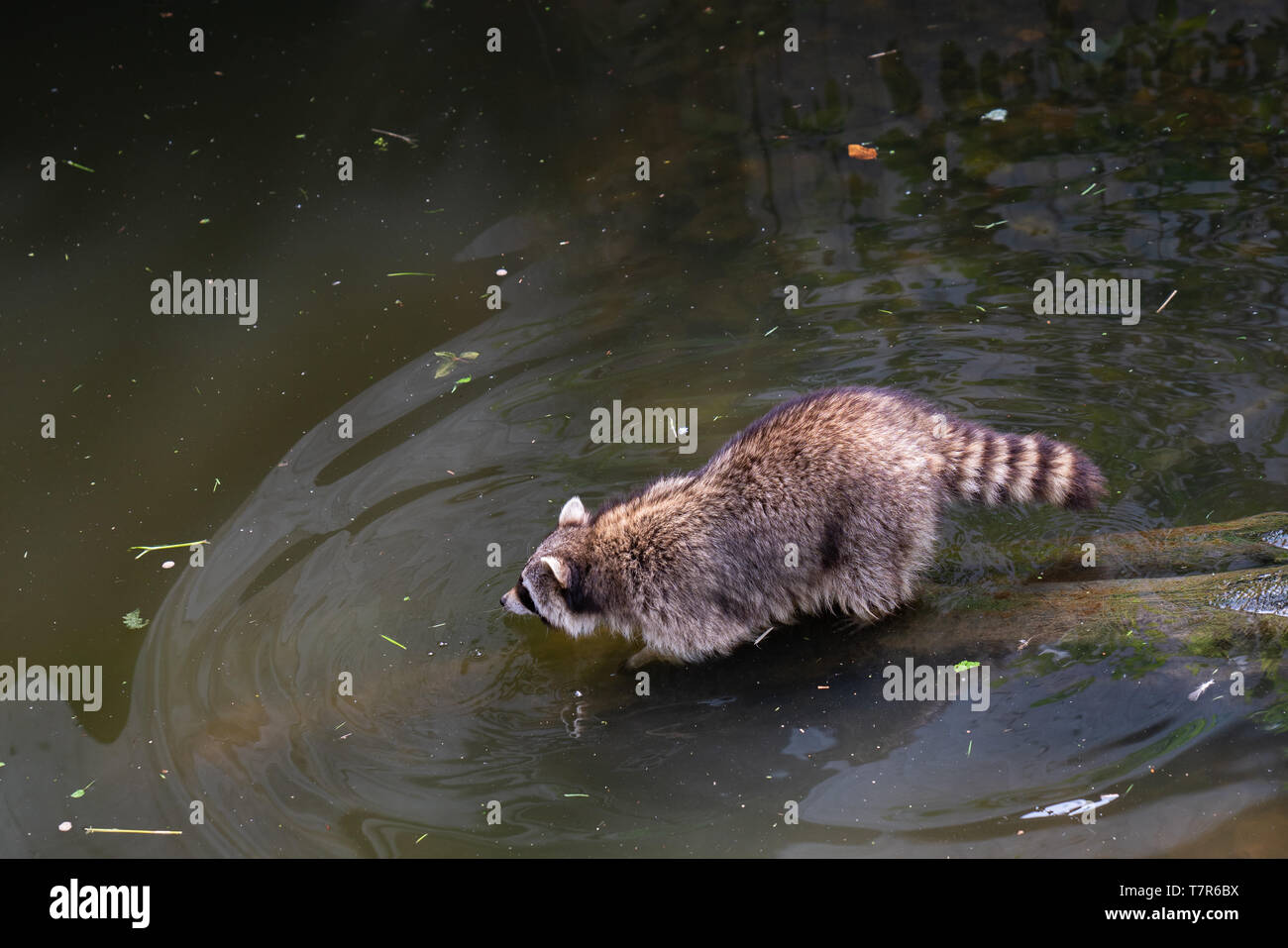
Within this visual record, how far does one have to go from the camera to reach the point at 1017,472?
488cm

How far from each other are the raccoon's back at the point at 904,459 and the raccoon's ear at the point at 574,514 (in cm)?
63

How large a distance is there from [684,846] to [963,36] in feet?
23.3

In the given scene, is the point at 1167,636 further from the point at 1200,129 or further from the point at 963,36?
the point at 963,36

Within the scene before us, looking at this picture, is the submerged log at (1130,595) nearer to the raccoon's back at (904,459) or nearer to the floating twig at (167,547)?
the raccoon's back at (904,459)

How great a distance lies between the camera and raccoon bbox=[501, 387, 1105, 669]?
4926 mm

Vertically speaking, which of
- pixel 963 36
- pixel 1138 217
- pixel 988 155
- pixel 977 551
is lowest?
pixel 977 551

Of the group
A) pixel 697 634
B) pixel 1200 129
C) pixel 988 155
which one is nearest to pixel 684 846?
pixel 697 634

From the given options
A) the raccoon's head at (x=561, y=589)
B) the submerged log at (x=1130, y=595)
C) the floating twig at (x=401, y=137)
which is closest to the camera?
the submerged log at (x=1130, y=595)

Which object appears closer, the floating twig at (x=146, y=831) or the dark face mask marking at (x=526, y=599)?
the floating twig at (x=146, y=831)

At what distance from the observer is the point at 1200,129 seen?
7805 mm

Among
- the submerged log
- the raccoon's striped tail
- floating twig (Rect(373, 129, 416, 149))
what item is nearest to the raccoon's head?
the submerged log

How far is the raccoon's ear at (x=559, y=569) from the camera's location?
5016mm

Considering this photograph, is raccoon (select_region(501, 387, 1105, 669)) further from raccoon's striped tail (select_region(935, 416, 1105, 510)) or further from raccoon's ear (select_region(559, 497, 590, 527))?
raccoon's ear (select_region(559, 497, 590, 527))

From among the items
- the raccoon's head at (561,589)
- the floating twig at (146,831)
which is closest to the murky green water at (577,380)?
the floating twig at (146,831)
